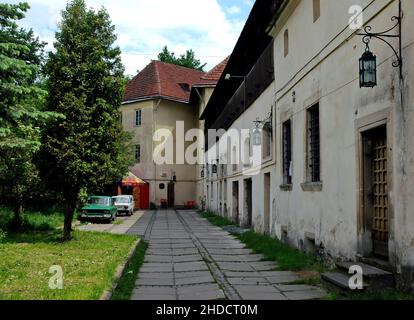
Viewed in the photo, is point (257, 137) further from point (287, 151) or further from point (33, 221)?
point (33, 221)

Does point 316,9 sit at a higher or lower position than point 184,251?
higher

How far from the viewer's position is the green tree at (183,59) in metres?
61.9

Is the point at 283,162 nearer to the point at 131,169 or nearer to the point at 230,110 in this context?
the point at 230,110

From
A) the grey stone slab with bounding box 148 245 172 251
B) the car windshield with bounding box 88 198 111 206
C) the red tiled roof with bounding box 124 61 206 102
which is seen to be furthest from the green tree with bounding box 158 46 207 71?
the grey stone slab with bounding box 148 245 172 251

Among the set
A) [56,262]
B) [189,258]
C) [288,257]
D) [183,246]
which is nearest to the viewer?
[56,262]

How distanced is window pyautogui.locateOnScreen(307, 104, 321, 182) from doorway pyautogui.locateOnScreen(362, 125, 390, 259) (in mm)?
3005

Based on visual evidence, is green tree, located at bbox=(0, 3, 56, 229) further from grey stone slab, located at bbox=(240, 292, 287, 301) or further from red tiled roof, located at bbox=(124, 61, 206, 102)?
red tiled roof, located at bbox=(124, 61, 206, 102)

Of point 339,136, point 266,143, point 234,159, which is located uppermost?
point 266,143

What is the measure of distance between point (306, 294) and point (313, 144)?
486 cm

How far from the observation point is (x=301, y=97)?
1276cm

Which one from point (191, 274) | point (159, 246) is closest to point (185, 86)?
point (159, 246)

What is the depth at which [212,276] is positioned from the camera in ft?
33.1

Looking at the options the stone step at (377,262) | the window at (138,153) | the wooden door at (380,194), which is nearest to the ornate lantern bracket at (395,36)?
the wooden door at (380,194)

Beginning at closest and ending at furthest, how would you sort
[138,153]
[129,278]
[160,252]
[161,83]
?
1. [129,278]
2. [160,252]
3. [138,153]
4. [161,83]
